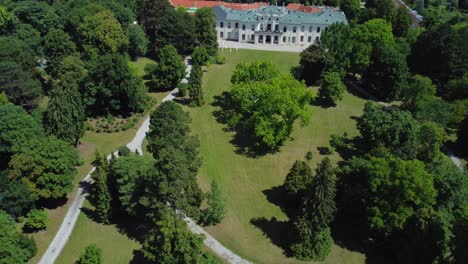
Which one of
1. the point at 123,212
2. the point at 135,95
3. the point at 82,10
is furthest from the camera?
the point at 82,10

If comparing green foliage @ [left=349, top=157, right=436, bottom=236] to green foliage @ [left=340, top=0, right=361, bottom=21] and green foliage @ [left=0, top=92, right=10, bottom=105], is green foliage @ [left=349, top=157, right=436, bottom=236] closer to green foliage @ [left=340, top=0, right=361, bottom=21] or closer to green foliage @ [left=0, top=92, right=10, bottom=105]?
green foliage @ [left=0, top=92, right=10, bottom=105]

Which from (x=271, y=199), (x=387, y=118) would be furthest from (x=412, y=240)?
(x=387, y=118)

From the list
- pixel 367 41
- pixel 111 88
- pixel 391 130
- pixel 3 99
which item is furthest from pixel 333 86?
pixel 3 99

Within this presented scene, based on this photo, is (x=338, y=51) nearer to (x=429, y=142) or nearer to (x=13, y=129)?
Answer: (x=429, y=142)

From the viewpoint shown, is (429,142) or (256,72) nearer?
(429,142)

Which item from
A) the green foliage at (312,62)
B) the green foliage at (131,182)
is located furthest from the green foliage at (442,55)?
the green foliage at (131,182)

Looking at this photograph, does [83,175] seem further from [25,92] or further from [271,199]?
[271,199]

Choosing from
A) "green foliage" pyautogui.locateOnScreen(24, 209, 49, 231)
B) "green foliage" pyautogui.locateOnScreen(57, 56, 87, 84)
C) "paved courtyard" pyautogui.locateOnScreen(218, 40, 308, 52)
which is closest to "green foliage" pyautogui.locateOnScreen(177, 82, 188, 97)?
"green foliage" pyautogui.locateOnScreen(57, 56, 87, 84)
